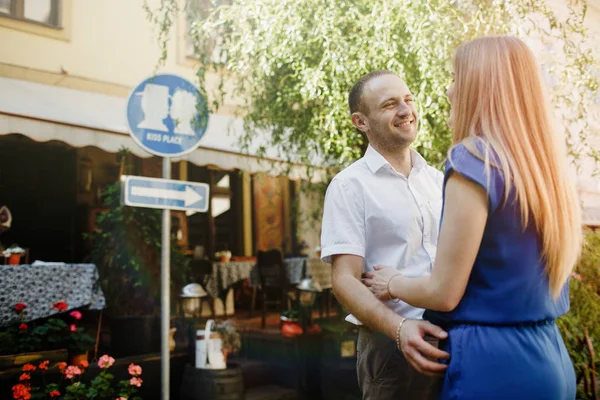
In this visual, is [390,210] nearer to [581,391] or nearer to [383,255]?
[383,255]

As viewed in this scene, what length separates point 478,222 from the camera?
1.46m

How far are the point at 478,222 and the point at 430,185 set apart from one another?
33.0 inches

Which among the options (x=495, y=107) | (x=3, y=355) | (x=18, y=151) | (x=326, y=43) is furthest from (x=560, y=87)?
(x=18, y=151)

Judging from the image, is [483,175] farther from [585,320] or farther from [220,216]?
[220,216]

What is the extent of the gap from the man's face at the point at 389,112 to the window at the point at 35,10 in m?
4.42

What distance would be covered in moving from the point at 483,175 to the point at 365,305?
23.7 inches

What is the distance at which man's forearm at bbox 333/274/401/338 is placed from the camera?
1.79m

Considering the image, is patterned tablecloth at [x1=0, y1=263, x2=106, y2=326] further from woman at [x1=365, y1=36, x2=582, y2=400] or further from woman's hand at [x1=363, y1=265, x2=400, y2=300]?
woman at [x1=365, y1=36, x2=582, y2=400]

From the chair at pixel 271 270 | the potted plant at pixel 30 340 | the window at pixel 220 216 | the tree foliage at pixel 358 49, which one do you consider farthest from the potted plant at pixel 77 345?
the window at pixel 220 216

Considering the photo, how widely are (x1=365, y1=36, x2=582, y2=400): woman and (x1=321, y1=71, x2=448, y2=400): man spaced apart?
349 millimetres

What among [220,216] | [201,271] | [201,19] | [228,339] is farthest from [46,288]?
[220,216]

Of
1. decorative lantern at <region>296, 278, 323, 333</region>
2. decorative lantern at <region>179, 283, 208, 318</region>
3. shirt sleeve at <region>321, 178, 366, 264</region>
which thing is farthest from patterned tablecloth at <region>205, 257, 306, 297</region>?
shirt sleeve at <region>321, 178, 366, 264</region>

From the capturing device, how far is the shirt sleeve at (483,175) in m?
1.46

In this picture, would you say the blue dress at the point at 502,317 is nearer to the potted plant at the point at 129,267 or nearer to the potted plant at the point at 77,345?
the potted plant at the point at 77,345
